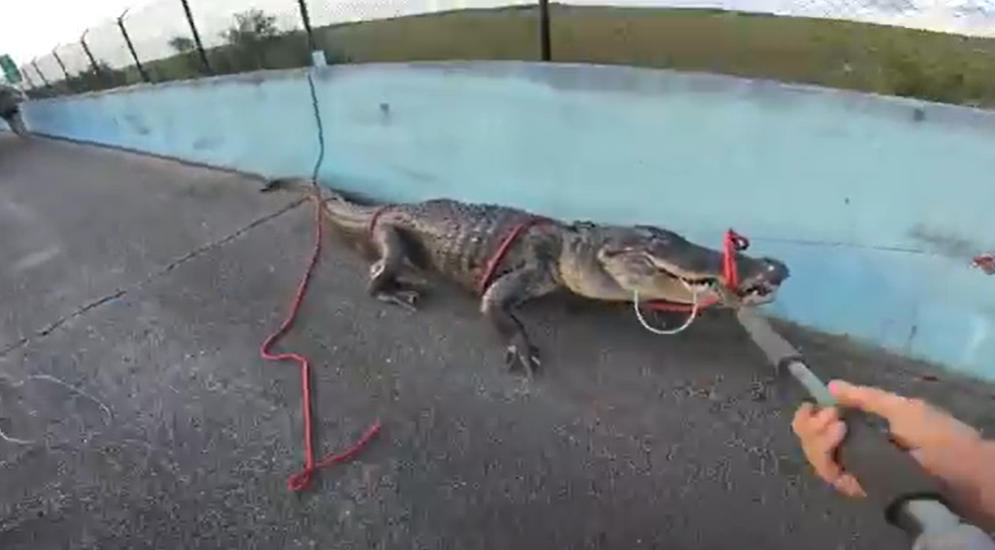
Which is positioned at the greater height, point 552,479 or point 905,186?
point 905,186

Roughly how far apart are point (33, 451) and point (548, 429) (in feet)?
5.53

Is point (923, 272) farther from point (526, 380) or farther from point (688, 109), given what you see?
point (526, 380)

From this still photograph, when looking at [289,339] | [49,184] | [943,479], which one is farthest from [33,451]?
[49,184]

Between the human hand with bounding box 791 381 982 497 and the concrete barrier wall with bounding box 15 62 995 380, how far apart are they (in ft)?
4.27

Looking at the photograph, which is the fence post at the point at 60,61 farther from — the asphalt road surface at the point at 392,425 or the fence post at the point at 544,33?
the fence post at the point at 544,33

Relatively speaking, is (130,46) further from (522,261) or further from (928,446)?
(928,446)

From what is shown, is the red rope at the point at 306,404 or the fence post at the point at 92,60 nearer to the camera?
the red rope at the point at 306,404

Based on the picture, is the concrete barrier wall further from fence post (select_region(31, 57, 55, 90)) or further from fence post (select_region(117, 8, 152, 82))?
fence post (select_region(31, 57, 55, 90))

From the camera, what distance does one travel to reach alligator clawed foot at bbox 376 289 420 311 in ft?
11.4

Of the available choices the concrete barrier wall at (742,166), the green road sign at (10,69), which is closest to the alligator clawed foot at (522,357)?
the concrete barrier wall at (742,166)

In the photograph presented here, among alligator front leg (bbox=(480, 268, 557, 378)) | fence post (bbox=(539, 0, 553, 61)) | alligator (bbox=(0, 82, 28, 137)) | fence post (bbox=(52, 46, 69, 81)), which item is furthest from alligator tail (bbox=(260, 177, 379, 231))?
alligator (bbox=(0, 82, 28, 137))

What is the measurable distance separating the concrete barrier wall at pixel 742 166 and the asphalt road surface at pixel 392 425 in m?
0.24

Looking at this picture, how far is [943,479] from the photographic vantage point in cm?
140

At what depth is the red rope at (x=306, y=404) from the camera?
266cm
